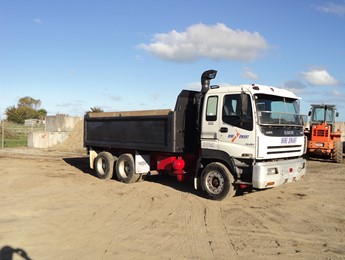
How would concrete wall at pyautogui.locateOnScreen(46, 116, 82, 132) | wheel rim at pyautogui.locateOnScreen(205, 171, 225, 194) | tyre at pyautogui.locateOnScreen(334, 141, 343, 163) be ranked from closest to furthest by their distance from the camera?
wheel rim at pyautogui.locateOnScreen(205, 171, 225, 194) → tyre at pyautogui.locateOnScreen(334, 141, 343, 163) → concrete wall at pyautogui.locateOnScreen(46, 116, 82, 132)

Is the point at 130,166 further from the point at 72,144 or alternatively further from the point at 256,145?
the point at 72,144

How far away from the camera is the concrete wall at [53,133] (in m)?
31.7

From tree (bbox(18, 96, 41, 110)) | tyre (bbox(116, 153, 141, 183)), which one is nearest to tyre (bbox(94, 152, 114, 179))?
tyre (bbox(116, 153, 141, 183))

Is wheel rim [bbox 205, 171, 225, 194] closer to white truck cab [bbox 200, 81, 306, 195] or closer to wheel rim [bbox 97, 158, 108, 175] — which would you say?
white truck cab [bbox 200, 81, 306, 195]

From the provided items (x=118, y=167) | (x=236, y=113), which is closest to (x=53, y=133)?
(x=118, y=167)

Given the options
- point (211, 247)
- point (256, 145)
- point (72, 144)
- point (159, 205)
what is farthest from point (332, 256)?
point (72, 144)

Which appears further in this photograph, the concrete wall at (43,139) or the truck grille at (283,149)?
the concrete wall at (43,139)

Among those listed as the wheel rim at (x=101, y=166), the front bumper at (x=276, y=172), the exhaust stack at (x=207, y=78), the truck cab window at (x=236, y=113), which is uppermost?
the exhaust stack at (x=207, y=78)

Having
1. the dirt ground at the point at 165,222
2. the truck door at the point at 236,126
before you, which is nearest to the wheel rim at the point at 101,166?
the dirt ground at the point at 165,222

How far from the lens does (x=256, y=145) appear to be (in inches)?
364

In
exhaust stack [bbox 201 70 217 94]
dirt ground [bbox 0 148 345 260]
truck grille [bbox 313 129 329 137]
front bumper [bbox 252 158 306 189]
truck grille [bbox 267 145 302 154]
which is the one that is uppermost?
exhaust stack [bbox 201 70 217 94]

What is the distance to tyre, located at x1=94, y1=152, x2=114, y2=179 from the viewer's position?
45.5 ft

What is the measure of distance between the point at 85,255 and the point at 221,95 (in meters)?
5.48

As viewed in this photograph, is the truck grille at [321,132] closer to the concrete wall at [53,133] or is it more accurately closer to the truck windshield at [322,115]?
the truck windshield at [322,115]
